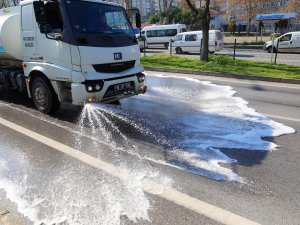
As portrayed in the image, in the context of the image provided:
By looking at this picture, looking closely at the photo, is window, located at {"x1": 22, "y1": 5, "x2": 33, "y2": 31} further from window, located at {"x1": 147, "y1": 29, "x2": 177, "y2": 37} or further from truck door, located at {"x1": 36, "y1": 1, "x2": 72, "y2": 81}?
window, located at {"x1": 147, "y1": 29, "x2": 177, "y2": 37}

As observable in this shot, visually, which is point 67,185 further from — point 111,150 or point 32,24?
point 32,24

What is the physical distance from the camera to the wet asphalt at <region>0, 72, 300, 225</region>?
333 centimetres

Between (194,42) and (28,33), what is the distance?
19603 millimetres

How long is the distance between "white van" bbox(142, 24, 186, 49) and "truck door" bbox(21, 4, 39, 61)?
25220mm

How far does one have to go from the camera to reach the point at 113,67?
6.34 meters

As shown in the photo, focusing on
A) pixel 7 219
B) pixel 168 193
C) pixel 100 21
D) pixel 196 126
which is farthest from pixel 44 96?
pixel 168 193

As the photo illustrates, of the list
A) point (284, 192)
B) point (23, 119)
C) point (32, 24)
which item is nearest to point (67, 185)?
point (284, 192)

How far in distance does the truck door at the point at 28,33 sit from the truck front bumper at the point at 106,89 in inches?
58.0

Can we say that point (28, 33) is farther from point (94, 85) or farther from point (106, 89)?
point (106, 89)

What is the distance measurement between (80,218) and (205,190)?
4.82 feet

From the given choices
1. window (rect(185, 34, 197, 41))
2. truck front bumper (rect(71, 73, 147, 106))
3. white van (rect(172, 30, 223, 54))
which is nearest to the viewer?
truck front bumper (rect(71, 73, 147, 106))

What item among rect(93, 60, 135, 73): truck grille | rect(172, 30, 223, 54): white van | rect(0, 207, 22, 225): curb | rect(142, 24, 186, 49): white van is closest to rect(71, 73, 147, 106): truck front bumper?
rect(93, 60, 135, 73): truck grille

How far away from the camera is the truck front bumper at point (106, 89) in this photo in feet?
19.3

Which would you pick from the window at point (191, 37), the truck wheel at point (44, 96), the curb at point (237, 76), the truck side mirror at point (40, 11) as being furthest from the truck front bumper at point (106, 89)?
the window at point (191, 37)
